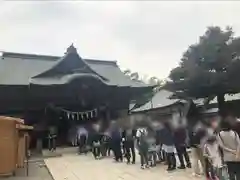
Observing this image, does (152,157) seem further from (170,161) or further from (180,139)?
(180,139)

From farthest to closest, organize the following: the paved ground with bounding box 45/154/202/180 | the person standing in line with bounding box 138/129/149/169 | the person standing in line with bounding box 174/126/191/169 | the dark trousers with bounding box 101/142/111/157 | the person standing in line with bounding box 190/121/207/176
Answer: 1. the dark trousers with bounding box 101/142/111/157
2. the person standing in line with bounding box 138/129/149/169
3. the person standing in line with bounding box 174/126/191/169
4. the paved ground with bounding box 45/154/202/180
5. the person standing in line with bounding box 190/121/207/176

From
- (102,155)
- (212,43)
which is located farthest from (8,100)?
(212,43)

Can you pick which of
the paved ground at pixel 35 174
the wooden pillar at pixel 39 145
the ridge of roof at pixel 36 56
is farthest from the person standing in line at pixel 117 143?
the ridge of roof at pixel 36 56

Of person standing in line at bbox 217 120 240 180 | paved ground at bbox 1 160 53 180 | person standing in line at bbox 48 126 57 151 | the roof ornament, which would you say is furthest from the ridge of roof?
person standing in line at bbox 217 120 240 180

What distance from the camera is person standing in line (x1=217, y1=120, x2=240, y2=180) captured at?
5.19 meters

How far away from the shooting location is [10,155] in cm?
877

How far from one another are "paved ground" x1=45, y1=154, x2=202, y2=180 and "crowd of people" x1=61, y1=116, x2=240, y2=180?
40 centimetres

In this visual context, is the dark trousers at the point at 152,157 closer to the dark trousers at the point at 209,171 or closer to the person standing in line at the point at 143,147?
the person standing in line at the point at 143,147

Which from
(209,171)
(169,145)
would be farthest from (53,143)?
(209,171)

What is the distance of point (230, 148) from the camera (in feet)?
17.3

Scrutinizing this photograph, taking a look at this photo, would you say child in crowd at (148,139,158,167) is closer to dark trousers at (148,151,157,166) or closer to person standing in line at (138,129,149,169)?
dark trousers at (148,151,157,166)

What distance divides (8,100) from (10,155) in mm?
9627

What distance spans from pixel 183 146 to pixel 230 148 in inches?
162

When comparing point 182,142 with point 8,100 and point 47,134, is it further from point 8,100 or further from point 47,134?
point 8,100
